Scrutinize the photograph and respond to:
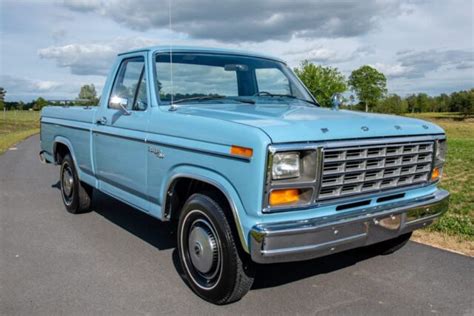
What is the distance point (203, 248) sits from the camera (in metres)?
3.64

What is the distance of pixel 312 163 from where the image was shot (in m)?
3.11

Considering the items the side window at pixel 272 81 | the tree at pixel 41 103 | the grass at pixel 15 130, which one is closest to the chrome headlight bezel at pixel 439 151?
the side window at pixel 272 81

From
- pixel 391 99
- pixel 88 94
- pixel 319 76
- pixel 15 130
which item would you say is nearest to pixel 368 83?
pixel 391 99

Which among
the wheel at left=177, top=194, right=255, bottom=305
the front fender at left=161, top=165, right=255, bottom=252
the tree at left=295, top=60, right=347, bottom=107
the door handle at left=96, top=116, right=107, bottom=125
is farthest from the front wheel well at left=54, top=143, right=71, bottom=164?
the tree at left=295, top=60, right=347, bottom=107

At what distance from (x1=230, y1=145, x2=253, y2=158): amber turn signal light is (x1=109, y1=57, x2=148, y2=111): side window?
155 cm

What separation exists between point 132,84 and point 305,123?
238 cm

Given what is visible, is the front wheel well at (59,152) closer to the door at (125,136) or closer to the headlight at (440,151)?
the door at (125,136)

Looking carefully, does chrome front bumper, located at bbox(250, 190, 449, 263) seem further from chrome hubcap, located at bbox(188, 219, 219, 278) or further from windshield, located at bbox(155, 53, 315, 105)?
windshield, located at bbox(155, 53, 315, 105)

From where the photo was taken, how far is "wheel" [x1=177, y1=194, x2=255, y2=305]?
3365 mm

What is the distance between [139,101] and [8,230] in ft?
8.42

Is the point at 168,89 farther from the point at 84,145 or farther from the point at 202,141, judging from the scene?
the point at 84,145

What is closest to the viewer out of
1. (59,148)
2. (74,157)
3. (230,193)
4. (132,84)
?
(230,193)

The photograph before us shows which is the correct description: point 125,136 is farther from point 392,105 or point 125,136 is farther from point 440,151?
point 392,105

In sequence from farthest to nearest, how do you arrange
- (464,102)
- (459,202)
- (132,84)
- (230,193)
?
(464,102), (459,202), (132,84), (230,193)
